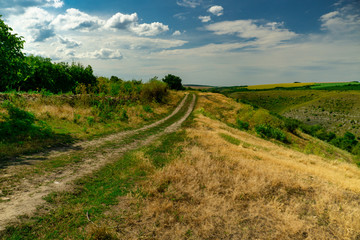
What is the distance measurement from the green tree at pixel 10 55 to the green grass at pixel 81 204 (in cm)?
772

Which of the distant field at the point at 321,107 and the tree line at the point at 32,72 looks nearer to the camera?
the tree line at the point at 32,72

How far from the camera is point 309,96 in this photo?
354 ft

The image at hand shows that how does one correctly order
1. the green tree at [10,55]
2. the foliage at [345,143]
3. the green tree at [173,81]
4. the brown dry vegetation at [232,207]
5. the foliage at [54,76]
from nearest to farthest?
the brown dry vegetation at [232,207]
the green tree at [10,55]
the foliage at [54,76]
the foliage at [345,143]
the green tree at [173,81]

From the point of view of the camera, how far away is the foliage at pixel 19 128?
8305 mm

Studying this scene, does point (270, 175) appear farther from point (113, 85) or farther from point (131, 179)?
point (113, 85)

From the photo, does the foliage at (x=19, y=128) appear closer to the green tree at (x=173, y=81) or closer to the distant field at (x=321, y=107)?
the green tree at (x=173, y=81)

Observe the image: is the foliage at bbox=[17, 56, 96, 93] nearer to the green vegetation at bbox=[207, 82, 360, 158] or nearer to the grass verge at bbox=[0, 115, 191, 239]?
the grass verge at bbox=[0, 115, 191, 239]

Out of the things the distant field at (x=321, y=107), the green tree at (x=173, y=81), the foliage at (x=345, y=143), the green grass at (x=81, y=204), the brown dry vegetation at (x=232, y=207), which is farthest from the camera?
the green tree at (x=173, y=81)

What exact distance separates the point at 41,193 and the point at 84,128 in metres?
8.16

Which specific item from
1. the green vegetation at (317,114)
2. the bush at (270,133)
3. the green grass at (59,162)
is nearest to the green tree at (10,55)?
the green grass at (59,162)

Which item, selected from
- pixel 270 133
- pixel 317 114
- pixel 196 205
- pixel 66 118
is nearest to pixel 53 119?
pixel 66 118

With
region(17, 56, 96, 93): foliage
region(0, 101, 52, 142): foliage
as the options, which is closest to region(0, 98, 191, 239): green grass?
region(0, 101, 52, 142): foliage

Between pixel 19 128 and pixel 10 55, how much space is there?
12.9 ft

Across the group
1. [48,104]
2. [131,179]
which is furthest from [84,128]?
[131,179]
